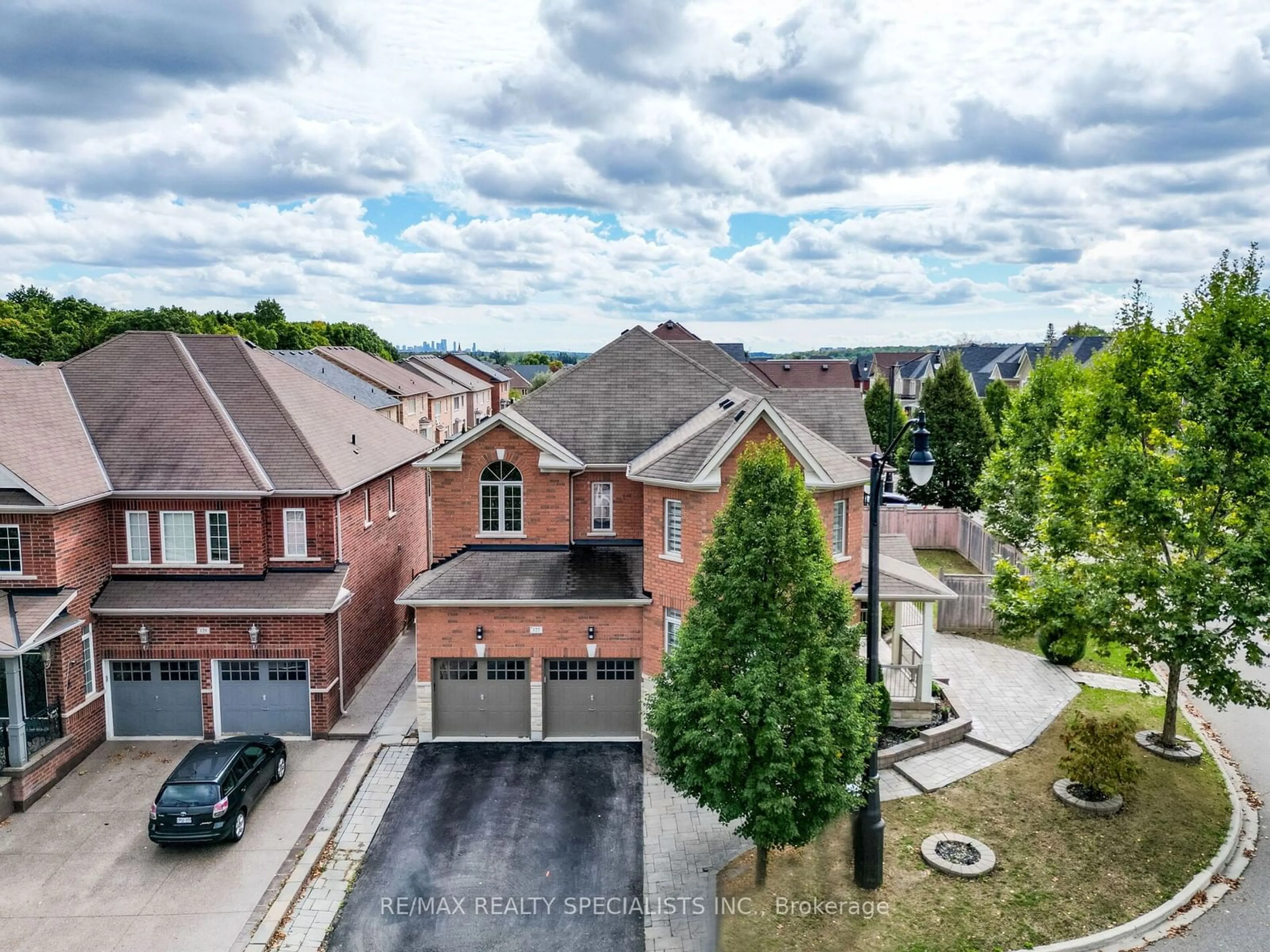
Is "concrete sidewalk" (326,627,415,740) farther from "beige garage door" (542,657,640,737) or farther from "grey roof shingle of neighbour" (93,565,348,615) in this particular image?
"beige garage door" (542,657,640,737)

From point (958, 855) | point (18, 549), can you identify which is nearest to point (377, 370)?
point (18, 549)

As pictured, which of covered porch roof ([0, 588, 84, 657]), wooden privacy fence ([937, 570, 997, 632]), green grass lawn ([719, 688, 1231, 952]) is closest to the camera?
green grass lawn ([719, 688, 1231, 952])

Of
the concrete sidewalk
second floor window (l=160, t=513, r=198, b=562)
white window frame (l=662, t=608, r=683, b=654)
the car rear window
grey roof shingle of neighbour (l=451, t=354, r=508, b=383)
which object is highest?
grey roof shingle of neighbour (l=451, t=354, r=508, b=383)

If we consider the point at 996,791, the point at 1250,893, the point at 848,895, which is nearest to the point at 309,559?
the point at 848,895

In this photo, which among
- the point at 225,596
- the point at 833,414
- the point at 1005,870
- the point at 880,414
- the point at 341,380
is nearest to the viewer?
the point at 1005,870

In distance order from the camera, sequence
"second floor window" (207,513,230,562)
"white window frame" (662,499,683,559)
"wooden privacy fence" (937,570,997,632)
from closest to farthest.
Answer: "white window frame" (662,499,683,559) < "second floor window" (207,513,230,562) < "wooden privacy fence" (937,570,997,632)

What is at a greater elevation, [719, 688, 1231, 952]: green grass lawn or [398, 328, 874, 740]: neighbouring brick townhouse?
[398, 328, 874, 740]: neighbouring brick townhouse

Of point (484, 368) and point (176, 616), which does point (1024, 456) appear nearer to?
point (176, 616)

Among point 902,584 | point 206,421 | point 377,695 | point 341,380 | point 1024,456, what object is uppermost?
point 341,380

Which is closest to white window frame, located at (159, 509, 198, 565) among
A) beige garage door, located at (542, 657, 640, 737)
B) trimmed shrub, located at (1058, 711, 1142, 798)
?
beige garage door, located at (542, 657, 640, 737)
